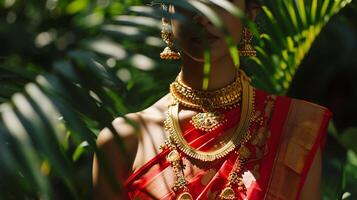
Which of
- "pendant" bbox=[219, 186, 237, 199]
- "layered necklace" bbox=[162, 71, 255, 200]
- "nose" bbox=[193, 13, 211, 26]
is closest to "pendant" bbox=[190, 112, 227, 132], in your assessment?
"layered necklace" bbox=[162, 71, 255, 200]

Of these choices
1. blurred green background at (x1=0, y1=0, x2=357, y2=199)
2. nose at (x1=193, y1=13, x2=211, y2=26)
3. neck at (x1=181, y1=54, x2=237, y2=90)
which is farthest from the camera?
neck at (x1=181, y1=54, x2=237, y2=90)

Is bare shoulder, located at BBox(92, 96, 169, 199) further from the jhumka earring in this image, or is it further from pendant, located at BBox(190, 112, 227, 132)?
the jhumka earring

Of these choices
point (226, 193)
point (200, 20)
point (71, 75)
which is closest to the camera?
point (71, 75)

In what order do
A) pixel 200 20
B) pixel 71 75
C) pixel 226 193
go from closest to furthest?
pixel 71 75, pixel 200 20, pixel 226 193

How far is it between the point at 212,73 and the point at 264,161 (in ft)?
0.70

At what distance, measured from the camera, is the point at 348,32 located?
2.59 meters

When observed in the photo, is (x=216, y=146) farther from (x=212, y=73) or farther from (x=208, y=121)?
(x=212, y=73)

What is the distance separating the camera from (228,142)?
2.04 m

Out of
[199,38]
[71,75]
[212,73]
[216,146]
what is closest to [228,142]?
[216,146]

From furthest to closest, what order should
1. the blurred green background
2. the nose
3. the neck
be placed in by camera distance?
the neck → the nose → the blurred green background

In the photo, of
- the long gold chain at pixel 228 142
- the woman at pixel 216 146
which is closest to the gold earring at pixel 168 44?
the woman at pixel 216 146

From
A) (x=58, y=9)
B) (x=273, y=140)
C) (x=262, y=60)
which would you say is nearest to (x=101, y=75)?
(x=58, y=9)

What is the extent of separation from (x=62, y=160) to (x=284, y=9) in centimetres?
129

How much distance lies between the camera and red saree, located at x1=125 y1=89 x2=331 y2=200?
2.01 metres
